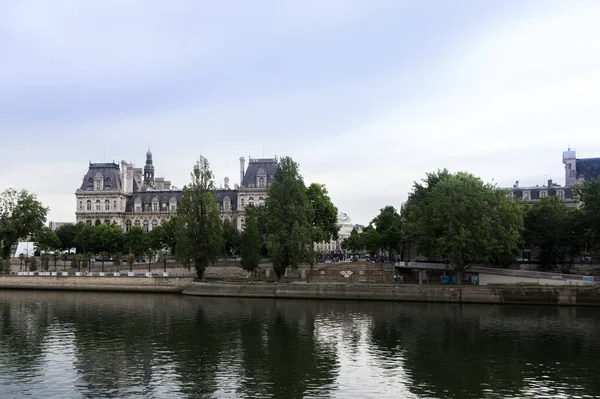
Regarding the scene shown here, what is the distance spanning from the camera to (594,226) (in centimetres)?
8112

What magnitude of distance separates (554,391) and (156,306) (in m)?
47.1

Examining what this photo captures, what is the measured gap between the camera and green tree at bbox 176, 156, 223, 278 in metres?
83.3

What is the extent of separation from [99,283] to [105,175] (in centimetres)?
7395

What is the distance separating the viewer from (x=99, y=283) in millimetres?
87750

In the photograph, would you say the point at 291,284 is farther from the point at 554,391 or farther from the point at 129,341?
the point at 554,391

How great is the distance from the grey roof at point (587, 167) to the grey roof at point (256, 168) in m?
67.9

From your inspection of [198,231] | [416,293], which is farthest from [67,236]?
[416,293]

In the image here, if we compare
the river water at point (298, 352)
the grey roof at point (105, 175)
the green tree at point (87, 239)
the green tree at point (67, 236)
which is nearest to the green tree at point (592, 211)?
the river water at point (298, 352)

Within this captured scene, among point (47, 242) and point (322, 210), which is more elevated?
point (322, 210)

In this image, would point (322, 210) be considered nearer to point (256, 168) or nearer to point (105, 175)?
point (256, 168)

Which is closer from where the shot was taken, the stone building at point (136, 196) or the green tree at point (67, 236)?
the green tree at point (67, 236)

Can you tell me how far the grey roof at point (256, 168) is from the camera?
148 meters

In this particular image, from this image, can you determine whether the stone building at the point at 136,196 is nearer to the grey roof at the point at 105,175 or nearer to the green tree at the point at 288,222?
the grey roof at the point at 105,175

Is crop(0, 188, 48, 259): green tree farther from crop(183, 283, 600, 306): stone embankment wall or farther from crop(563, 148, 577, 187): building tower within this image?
crop(563, 148, 577, 187): building tower
